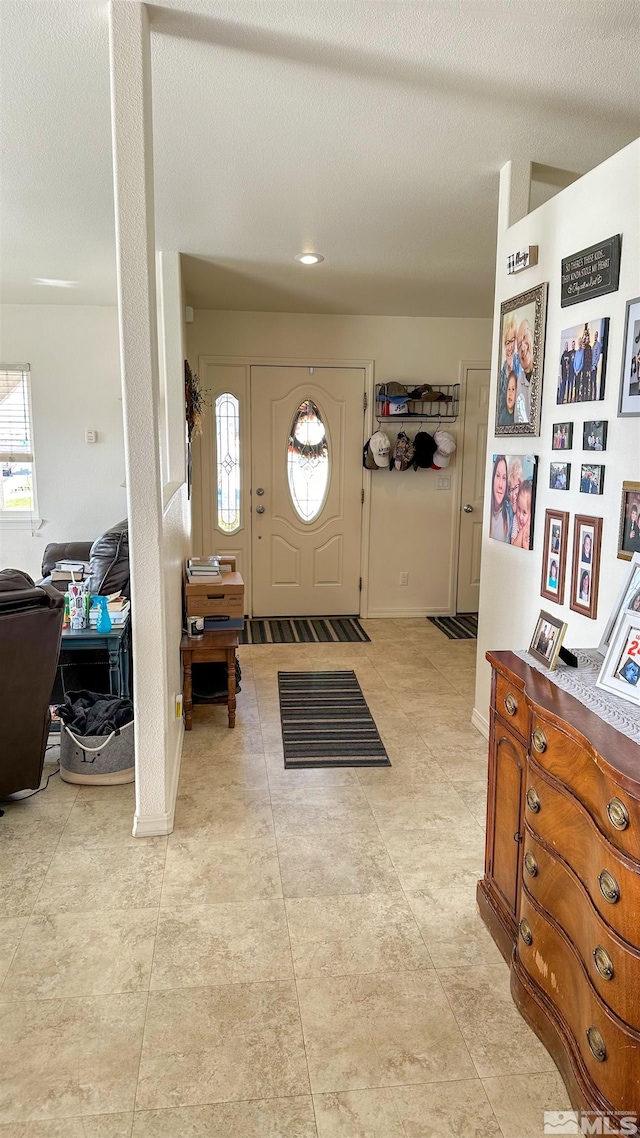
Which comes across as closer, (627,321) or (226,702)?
(627,321)

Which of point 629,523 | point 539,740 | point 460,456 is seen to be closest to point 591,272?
point 629,523

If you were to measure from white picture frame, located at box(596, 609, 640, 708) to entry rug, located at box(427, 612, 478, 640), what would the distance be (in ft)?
12.6

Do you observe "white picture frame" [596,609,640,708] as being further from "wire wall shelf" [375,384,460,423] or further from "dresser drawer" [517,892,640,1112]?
"wire wall shelf" [375,384,460,423]

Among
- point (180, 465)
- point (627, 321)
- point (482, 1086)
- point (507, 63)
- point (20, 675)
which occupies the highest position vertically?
point (507, 63)

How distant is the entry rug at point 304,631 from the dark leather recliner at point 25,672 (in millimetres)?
2659

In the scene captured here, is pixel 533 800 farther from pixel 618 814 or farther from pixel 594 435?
pixel 594 435

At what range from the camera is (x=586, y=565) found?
2555 mm

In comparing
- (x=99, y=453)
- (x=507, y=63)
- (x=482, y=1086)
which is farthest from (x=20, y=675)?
(x=99, y=453)

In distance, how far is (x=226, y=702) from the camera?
3977 mm

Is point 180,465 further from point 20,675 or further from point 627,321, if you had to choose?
point 627,321

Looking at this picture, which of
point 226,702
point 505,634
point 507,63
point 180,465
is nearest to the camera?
point 507,63

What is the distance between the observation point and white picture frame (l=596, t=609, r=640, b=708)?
172 cm

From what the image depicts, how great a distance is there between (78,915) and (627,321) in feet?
8.34

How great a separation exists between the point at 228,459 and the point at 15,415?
190cm
